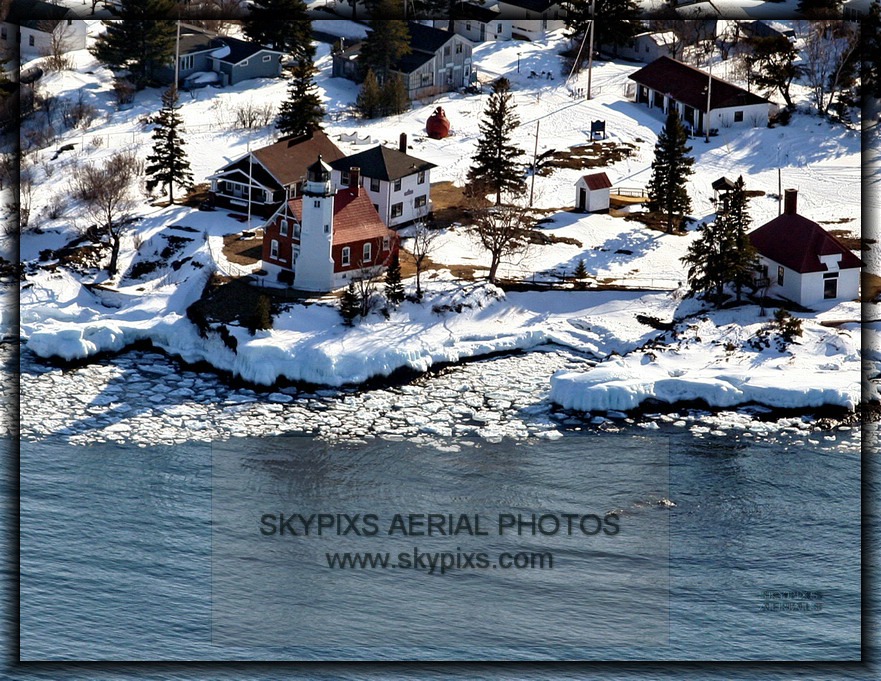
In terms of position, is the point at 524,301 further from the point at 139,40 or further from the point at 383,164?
the point at 139,40

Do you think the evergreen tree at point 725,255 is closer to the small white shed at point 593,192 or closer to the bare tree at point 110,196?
the small white shed at point 593,192

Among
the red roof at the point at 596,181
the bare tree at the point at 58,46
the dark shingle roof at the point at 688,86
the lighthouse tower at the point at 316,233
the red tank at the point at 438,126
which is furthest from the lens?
the bare tree at the point at 58,46

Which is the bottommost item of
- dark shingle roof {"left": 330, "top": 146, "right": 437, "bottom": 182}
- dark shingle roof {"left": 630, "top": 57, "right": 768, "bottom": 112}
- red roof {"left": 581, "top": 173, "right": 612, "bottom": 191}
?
red roof {"left": 581, "top": 173, "right": 612, "bottom": 191}

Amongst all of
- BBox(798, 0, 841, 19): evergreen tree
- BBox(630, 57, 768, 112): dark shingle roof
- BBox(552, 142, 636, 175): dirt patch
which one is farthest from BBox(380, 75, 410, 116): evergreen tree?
BBox(798, 0, 841, 19): evergreen tree

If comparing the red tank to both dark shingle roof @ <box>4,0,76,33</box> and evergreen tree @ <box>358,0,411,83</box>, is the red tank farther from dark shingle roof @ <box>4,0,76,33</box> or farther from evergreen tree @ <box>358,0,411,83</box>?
dark shingle roof @ <box>4,0,76,33</box>

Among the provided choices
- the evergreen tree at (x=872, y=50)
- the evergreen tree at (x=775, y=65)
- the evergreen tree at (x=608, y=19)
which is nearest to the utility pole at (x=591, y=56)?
the evergreen tree at (x=608, y=19)

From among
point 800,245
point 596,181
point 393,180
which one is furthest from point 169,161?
point 800,245

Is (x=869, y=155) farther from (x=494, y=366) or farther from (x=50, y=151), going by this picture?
(x=50, y=151)
